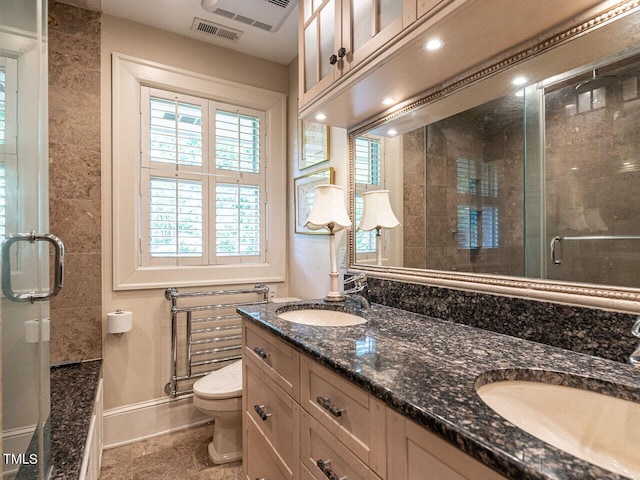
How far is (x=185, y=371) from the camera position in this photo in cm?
232

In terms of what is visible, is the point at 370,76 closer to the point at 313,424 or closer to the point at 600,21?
the point at 600,21

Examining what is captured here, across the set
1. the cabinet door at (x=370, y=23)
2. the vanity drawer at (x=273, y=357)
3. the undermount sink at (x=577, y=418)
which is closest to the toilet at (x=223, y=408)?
the vanity drawer at (x=273, y=357)

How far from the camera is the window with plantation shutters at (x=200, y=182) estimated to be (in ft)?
7.45

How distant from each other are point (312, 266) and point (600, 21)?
1855 millimetres

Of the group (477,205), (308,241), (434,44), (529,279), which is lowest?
(529,279)

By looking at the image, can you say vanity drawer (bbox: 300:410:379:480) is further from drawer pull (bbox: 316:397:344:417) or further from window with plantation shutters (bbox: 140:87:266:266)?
window with plantation shutters (bbox: 140:87:266:266)

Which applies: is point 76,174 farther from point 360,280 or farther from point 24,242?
point 360,280

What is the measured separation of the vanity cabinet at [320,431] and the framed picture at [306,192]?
103 cm

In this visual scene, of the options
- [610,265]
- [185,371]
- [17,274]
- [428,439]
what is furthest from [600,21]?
[185,371]

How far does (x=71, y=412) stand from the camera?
59.9 inches

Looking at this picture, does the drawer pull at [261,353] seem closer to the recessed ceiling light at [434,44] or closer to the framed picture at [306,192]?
the framed picture at [306,192]

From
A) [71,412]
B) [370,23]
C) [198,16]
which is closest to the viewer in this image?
[370,23]

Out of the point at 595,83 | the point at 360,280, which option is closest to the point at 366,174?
the point at 360,280

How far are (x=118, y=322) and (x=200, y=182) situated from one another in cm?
106
